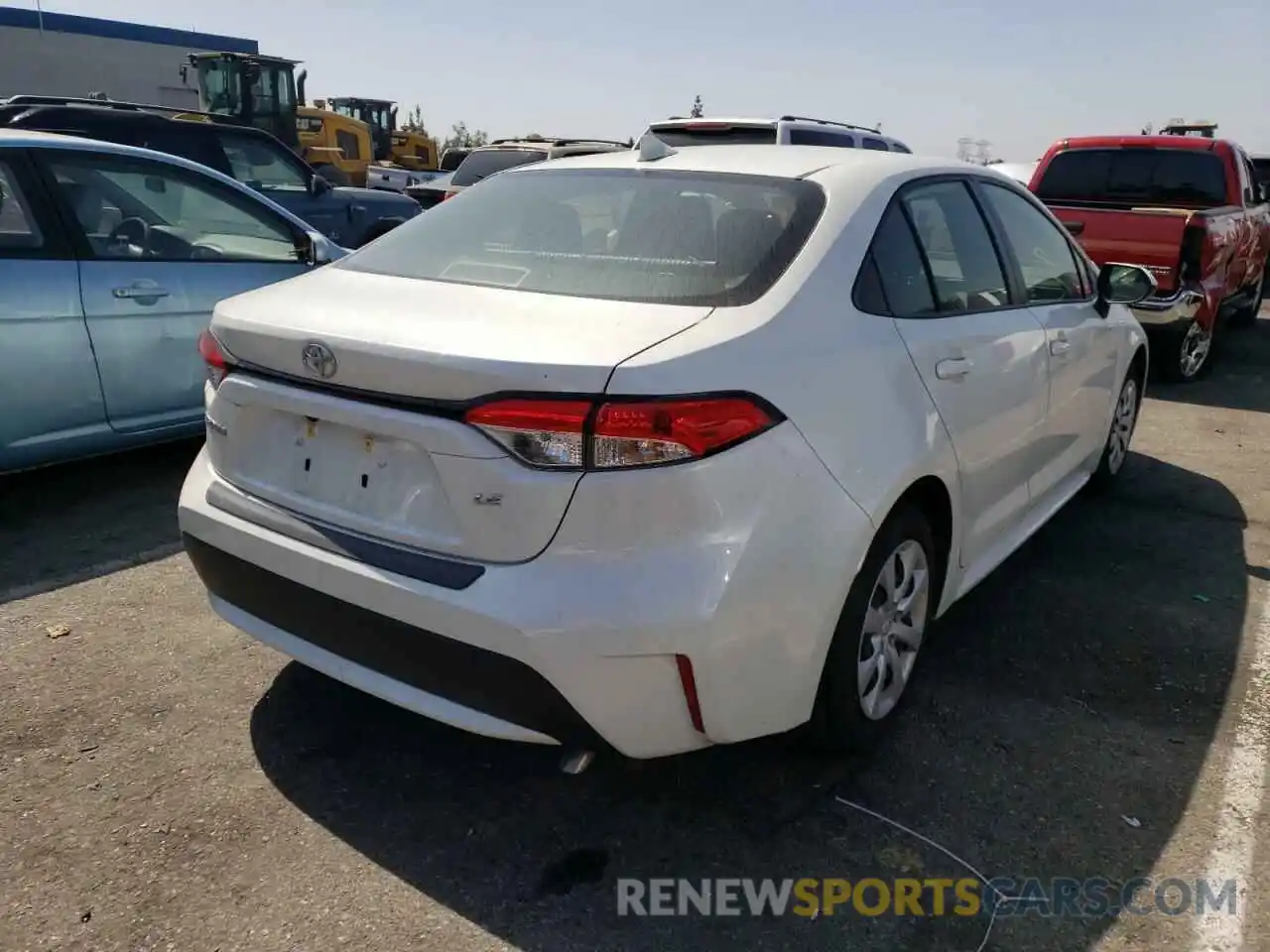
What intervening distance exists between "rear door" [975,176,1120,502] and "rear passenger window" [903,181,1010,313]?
18 cm

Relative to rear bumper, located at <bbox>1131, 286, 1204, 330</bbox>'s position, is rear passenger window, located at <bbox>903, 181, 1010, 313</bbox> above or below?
above

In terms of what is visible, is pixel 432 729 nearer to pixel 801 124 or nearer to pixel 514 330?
pixel 514 330

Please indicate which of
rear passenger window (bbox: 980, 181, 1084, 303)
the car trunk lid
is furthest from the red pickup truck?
the car trunk lid

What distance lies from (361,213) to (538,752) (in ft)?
25.6

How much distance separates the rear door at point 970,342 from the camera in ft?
9.43

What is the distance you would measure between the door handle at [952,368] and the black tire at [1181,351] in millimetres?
5681

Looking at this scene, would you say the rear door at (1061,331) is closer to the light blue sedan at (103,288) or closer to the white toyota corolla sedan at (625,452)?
the white toyota corolla sedan at (625,452)

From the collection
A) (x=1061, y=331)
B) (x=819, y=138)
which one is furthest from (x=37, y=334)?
(x=819, y=138)

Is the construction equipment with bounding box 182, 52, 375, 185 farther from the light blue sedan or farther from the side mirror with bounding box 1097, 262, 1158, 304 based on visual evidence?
the side mirror with bounding box 1097, 262, 1158, 304

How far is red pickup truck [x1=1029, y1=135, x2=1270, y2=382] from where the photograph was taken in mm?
7637

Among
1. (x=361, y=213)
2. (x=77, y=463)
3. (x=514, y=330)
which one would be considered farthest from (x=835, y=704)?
(x=361, y=213)

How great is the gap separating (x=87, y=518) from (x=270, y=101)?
17.2 m

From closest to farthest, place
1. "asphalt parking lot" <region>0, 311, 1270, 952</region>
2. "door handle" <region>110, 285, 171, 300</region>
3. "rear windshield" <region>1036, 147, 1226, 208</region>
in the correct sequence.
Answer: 1. "asphalt parking lot" <region>0, 311, 1270, 952</region>
2. "door handle" <region>110, 285, 171, 300</region>
3. "rear windshield" <region>1036, 147, 1226, 208</region>

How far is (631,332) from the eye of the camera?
7.35 ft
